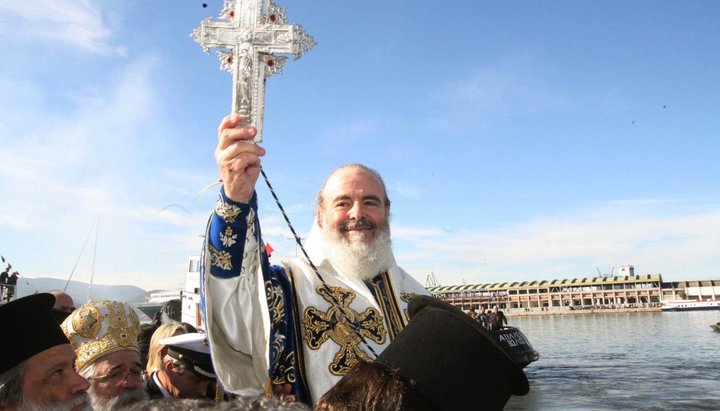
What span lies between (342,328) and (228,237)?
0.90m

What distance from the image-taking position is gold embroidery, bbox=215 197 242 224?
7.98 ft

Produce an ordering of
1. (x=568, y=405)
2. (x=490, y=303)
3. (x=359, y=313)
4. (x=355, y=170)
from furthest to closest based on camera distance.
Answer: (x=490, y=303), (x=568, y=405), (x=355, y=170), (x=359, y=313)

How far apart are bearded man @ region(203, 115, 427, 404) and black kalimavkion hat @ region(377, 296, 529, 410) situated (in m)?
1.15

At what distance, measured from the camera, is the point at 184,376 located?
3857 millimetres

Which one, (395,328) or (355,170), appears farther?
(355,170)

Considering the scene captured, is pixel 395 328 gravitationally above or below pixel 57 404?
above

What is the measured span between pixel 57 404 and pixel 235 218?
4.36 ft

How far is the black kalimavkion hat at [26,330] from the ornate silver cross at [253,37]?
5.21 ft

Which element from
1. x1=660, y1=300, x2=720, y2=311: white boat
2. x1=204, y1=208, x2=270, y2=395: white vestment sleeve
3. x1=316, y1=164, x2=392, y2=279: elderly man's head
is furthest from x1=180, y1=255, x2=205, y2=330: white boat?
x1=660, y1=300, x2=720, y2=311: white boat

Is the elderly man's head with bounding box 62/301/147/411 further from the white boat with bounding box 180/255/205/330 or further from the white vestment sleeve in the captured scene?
the white boat with bounding box 180/255/205/330

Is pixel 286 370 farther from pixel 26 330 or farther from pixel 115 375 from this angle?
pixel 115 375

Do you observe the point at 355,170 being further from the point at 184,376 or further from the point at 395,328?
the point at 184,376

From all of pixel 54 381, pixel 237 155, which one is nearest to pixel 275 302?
pixel 237 155

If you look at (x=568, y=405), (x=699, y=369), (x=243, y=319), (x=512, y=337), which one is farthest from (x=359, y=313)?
(x=699, y=369)
